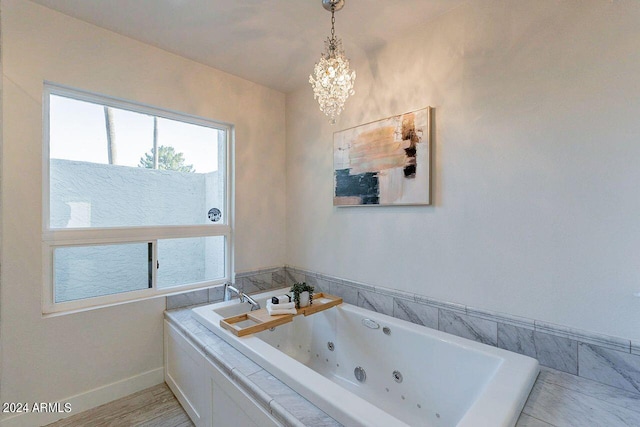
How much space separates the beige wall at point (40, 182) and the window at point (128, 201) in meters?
0.10

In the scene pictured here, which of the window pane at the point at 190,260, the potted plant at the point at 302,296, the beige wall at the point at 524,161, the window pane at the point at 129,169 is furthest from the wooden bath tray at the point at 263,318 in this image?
the window pane at the point at 129,169

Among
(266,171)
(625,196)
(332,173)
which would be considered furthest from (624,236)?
(266,171)

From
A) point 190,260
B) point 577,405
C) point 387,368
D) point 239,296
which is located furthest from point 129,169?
point 577,405

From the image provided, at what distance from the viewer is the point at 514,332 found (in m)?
1.63

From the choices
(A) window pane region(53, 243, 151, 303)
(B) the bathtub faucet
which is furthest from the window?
(B) the bathtub faucet

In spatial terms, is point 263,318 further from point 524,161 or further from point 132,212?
point 524,161

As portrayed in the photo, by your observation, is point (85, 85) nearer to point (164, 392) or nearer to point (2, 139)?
point (2, 139)

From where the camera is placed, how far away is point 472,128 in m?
1.79

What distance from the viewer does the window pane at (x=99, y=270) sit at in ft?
6.56

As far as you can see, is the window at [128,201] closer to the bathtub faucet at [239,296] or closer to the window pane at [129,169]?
the window pane at [129,169]

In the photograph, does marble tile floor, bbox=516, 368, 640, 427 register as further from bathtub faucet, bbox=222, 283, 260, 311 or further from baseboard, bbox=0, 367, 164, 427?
baseboard, bbox=0, 367, 164, 427

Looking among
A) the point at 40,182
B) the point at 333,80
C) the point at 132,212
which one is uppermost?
the point at 333,80

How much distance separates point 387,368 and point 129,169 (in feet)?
7.84

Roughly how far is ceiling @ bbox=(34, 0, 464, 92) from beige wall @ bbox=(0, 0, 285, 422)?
0.48ft
